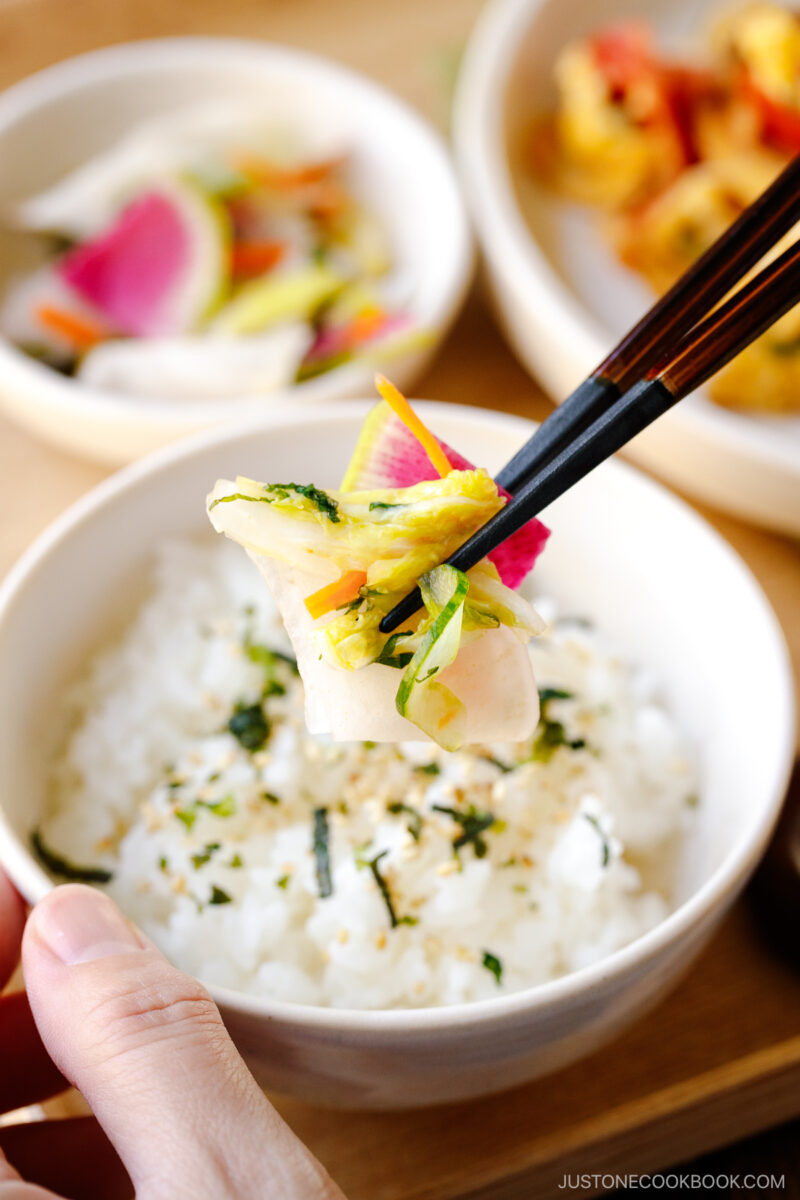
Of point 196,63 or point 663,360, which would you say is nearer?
point 663,360

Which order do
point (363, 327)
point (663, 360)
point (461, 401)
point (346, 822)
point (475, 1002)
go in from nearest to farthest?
point (663, 360)
point (475, 1002)
point (346, 822)
point (363, 327)
point (461, 401)

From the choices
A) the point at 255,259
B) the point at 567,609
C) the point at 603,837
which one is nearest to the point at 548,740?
the point at 603,837

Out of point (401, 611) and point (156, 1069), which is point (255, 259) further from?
point (156, 1069)

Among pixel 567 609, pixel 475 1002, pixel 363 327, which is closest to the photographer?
pixel 475 1002

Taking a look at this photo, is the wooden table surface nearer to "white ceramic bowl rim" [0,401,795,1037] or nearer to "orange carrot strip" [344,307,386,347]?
"orange carrot strip" [344,307,386,347]

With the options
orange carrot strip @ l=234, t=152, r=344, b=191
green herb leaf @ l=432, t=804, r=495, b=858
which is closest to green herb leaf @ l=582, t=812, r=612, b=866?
green herb leaf @ l=432, t=804, r=495, b=858

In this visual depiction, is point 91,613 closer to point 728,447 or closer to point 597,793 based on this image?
point 597,793
